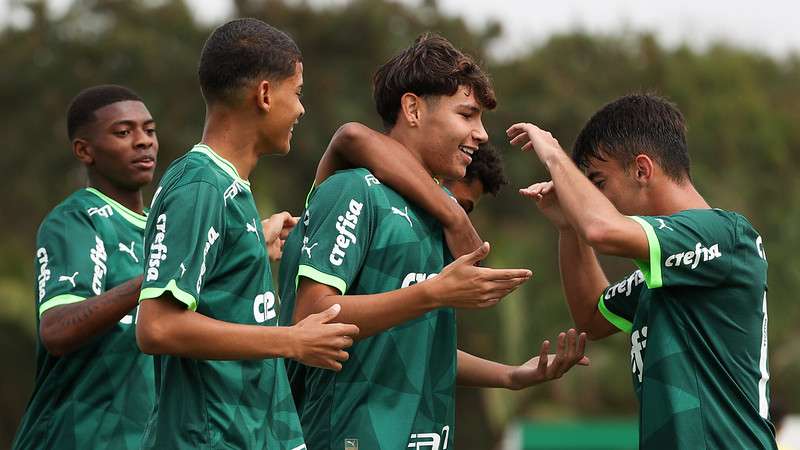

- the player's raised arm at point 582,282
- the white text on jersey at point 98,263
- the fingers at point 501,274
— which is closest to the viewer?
the fingers at point 501,274

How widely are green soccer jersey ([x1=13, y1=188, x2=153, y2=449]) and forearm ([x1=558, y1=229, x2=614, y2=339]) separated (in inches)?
83.5

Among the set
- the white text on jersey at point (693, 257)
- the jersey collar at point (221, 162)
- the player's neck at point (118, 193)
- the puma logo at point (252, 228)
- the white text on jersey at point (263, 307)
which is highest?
the player's neck at point (118, 193)

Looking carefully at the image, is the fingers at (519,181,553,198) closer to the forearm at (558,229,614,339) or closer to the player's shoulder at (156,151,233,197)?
the forearm at (558,229,614,339)

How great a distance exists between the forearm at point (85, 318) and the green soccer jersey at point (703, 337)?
2242mm

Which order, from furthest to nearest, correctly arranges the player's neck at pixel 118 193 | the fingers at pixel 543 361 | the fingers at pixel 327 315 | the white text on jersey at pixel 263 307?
the player's neck at pixel 118 193 < the fingers at pixel 543 361 < the white text on jersey at pixel 263 307 < the fingers at pixel 327 315

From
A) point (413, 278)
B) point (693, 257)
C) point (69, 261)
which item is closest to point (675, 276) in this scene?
point (693, 257)

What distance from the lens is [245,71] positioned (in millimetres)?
4891

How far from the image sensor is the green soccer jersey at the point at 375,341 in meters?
5.12

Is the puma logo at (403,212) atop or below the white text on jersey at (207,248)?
atop

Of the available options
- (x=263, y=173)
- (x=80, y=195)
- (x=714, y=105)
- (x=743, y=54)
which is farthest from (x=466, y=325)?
(x=80, y=195)

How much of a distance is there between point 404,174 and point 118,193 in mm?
1903

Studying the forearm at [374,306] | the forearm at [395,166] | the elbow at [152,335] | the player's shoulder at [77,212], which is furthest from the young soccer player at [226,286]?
the player's shoulder at [77,212]

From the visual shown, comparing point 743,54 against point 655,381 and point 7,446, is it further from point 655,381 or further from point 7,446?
point 655,381

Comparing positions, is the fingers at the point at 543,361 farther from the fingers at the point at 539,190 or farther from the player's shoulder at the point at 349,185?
the player's shoulder at the point at 349,185
